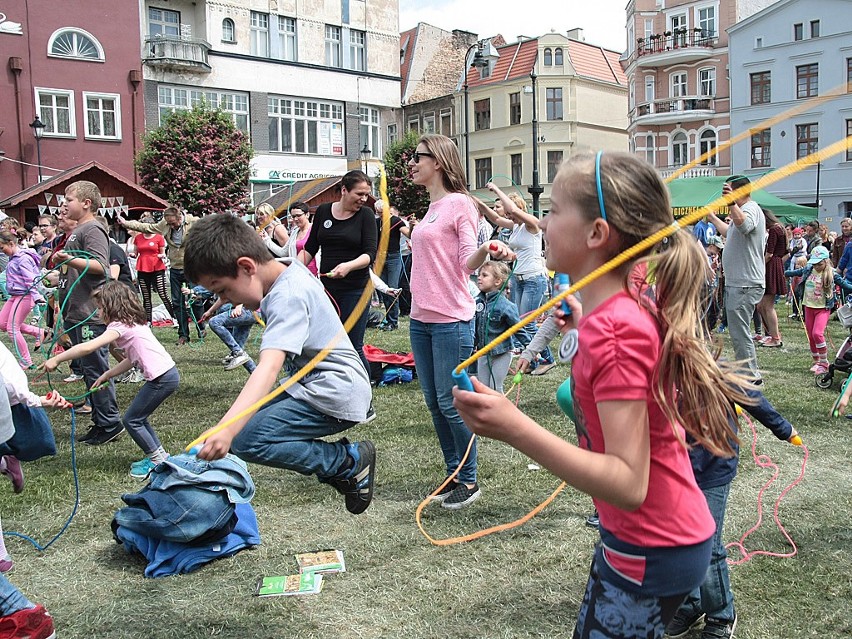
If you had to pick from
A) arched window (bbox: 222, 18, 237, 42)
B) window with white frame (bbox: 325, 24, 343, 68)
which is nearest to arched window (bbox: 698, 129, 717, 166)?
window with white frame (bbox: 325, 24, 343, 68)

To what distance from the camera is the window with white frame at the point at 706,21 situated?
41562 mm

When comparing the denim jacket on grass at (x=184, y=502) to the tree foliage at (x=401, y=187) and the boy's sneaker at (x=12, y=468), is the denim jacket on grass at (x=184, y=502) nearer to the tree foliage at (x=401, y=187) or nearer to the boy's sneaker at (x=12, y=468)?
the boy's sneaker at (x=12, y=468)

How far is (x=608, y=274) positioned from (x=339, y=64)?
38.0 meters

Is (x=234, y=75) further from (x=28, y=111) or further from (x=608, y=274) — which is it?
(x=608, y=274)

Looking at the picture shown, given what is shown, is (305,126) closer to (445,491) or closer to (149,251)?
(149,251)

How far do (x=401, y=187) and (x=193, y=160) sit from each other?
400 inches

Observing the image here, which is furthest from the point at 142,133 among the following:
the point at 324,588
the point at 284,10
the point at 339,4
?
the point at 324,588

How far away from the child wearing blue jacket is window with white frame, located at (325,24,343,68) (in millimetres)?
36742

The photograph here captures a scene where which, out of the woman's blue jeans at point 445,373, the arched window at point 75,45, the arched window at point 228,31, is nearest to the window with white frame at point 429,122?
the arched window at point 228,31

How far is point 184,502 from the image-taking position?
3744mm

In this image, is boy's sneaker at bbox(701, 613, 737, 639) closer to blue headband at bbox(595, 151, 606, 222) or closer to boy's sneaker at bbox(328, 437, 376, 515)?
boy's sneaker at bbox(328, 437, 376, 515)

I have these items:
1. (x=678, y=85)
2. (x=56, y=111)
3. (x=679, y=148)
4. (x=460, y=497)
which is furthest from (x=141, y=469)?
(x=678, y=85)

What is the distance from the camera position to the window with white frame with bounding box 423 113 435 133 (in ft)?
147

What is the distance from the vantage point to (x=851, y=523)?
13.7 ft
